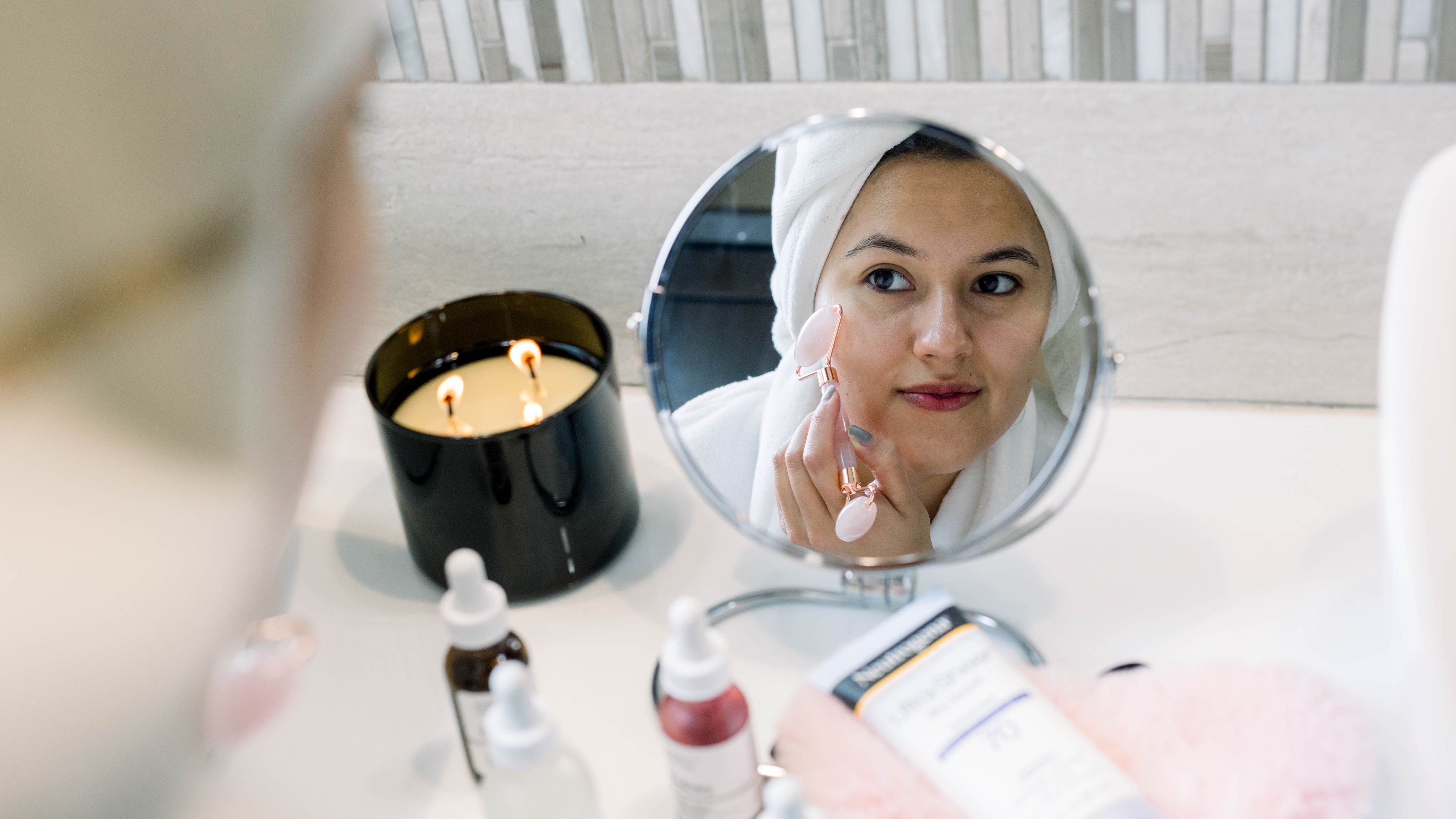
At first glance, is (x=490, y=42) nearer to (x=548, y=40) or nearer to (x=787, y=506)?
(x=548, y=40)

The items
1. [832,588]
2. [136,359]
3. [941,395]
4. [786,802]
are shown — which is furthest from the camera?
[832,588]

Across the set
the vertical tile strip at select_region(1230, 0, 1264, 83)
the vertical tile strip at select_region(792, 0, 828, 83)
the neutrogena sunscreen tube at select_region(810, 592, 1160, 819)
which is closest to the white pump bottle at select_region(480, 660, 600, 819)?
the neutrogena sunscreen tube at select_region(810, 592, 1160, 819)

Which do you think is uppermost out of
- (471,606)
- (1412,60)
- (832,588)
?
(1412,60)

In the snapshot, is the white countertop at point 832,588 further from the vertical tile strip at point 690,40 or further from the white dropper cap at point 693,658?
the vertical tile strip at point 690,40

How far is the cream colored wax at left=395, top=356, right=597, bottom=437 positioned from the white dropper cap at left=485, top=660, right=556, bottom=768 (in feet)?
0.54

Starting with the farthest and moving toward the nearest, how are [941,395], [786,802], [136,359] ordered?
1. [941,395]
2. [786,802]
3. [136,359]

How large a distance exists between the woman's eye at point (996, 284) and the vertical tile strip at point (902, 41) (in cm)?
13

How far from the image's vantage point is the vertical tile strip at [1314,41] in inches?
19.3

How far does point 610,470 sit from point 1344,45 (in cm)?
39

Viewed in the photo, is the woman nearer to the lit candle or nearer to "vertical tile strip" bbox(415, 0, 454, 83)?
the lit candle

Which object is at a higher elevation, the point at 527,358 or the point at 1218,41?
the point at 1218,41

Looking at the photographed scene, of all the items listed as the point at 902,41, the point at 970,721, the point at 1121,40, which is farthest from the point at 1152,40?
the point at 970,721

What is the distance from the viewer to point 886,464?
488 mm

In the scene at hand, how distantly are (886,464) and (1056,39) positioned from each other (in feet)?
0.71
